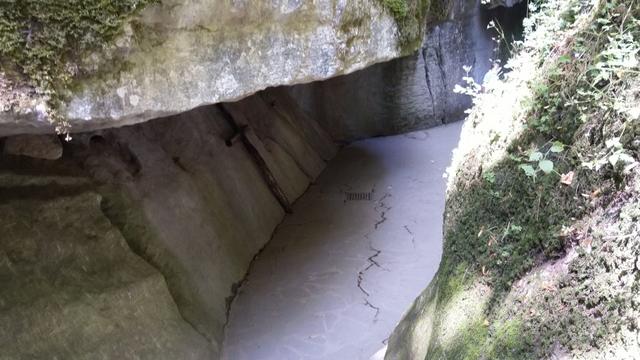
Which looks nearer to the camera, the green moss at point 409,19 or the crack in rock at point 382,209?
the green moss at point 409,19

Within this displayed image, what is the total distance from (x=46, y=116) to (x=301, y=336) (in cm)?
343

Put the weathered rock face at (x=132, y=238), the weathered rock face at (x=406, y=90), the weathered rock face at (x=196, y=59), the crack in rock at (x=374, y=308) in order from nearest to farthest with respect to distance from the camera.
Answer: the weathered rock face at (x=196, y=59) < the weathered rock face at (x=132, y=238) < the crack in rock at (x=374, y=308) < the weathered rock face at (x=406, y=90)

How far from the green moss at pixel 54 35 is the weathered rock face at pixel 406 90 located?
996 cm

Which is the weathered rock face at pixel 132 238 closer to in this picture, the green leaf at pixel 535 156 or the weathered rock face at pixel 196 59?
the weathered rock face at pixel 196 59

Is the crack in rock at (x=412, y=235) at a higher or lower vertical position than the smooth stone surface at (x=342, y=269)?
lower

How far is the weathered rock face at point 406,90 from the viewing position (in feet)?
43.1

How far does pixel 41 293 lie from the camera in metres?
4.27

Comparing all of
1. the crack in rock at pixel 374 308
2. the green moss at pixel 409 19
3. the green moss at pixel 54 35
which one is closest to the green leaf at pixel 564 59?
the green moss at pixel 409 19

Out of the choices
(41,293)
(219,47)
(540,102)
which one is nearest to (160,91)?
(219,47)

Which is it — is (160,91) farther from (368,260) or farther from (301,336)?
(368,260)

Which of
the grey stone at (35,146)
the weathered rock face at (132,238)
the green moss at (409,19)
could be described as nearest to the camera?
the weathered rock face at (132,238)

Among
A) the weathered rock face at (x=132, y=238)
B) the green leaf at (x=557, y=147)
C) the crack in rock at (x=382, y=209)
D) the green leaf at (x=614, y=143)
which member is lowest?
the crack in rock at (x=382, y=209)

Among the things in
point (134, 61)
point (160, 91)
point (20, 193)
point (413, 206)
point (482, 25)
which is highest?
point (134, 61)

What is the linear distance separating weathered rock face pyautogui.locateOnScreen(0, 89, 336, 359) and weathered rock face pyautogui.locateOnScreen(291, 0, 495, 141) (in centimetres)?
559
